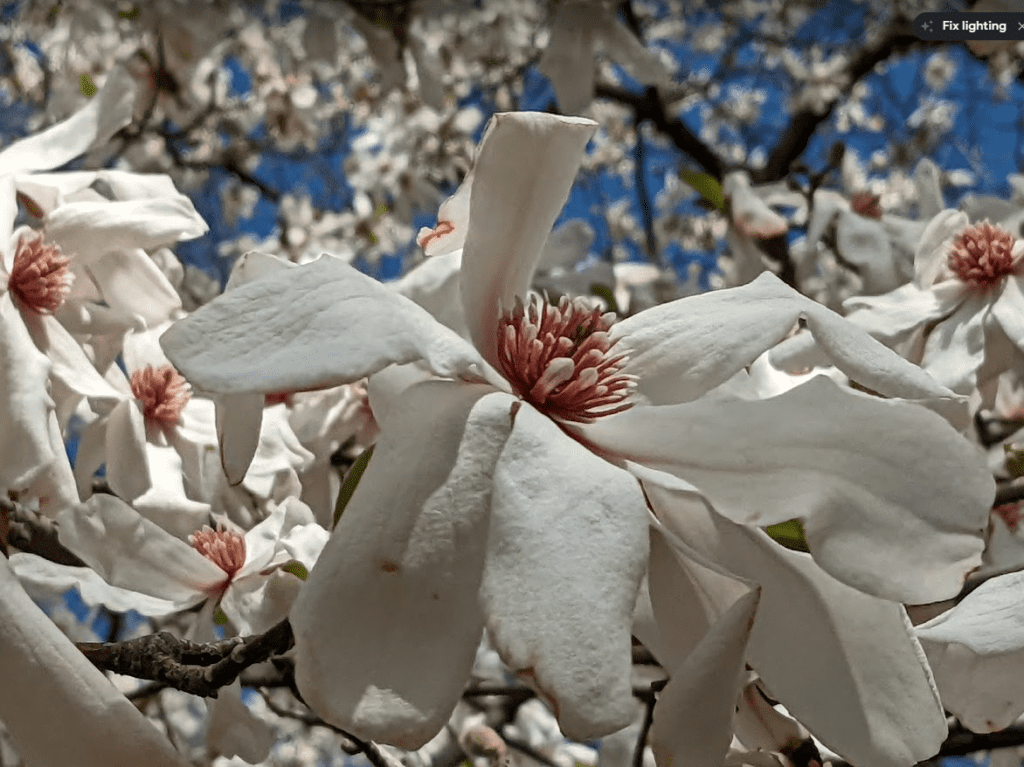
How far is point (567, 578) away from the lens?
0.39 meters

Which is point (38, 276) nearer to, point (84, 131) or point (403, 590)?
point (84, 131)

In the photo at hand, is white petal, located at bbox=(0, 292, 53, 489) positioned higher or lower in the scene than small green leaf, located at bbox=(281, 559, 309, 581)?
higher

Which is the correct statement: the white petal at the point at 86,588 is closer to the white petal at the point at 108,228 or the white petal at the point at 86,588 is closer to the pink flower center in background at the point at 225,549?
the pink flower center in background at the point at 225,549

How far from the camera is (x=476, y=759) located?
1.22 meters

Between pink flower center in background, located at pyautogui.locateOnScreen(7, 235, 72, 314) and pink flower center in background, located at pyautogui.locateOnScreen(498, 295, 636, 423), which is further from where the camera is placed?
pink flower center in background, located at pyautogui.locateOnScreen(7, 235, 72, 314)

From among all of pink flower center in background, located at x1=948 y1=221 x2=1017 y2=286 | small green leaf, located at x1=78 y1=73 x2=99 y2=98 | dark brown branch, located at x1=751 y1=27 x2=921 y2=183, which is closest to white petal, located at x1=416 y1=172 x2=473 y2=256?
pink flower center in background, located at x1=948 y1=221 x2=1017 y2=286

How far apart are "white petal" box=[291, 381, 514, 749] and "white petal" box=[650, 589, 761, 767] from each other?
8 centimetres

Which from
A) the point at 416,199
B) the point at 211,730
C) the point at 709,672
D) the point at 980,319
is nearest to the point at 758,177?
the point at 416,199

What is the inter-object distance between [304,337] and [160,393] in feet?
1.67

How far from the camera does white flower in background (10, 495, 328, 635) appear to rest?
2.02 feet

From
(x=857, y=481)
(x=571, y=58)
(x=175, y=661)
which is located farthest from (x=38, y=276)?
(x=571, y=58)

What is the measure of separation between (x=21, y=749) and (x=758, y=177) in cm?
213

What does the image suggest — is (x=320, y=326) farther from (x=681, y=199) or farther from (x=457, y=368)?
(x=681, y=199)

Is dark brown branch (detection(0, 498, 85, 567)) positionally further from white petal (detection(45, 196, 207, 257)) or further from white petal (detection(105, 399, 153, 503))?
white petal (detection(45, 196, 207, 257))
